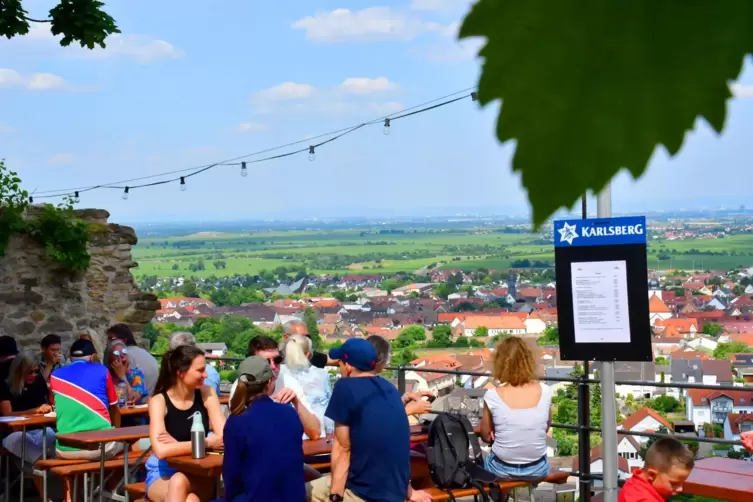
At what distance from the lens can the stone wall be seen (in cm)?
933

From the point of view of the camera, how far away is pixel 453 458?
207 inches

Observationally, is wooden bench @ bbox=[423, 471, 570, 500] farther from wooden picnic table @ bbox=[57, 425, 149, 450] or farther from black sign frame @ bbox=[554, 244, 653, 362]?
wooden picnic table @ bbox=[57, 425, 149, 450]

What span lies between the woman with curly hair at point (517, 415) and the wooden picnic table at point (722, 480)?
844mm

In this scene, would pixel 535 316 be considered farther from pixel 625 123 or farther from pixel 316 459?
pixel 625 123

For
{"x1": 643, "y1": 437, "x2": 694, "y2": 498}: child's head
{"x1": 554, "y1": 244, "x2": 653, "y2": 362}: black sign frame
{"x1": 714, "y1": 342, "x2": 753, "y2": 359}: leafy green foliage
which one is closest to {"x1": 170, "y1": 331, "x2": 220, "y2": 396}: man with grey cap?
{"x1": 554, "y1": 244, "x2": 653, "y2": 362}: black sign frame

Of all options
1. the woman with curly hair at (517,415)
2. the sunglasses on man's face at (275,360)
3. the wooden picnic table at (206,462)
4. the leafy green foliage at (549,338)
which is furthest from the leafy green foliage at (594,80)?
the leafy green foliage at (549,338)

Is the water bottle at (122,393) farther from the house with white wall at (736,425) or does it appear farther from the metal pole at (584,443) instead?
the house with white wall at (736,425)

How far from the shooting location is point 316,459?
18.8ft

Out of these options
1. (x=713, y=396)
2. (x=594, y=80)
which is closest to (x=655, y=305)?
(x=713, y=396)

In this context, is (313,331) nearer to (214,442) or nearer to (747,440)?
(214,442)

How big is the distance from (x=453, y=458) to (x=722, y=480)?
4.38 feet

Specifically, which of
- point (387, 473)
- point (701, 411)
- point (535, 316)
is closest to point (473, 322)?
point (535, 316)

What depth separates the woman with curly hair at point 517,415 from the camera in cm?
545

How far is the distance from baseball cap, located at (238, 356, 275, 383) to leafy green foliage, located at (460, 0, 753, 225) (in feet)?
13.7
